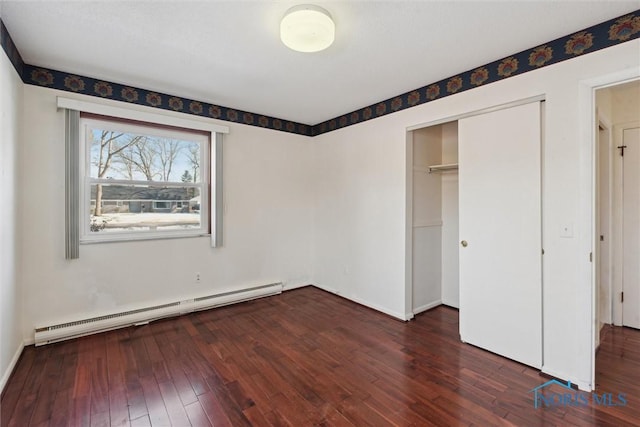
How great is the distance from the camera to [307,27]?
1.84 meters

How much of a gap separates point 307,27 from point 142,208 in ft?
9.03

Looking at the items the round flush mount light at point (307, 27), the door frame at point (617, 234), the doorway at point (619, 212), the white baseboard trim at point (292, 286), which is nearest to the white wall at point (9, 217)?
the round flush mount light at point (307, 27)

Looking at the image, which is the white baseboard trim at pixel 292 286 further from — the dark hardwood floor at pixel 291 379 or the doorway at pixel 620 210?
the doorway at pixel 620 210

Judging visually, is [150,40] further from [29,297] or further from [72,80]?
[29,297]

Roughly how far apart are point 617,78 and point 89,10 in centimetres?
362

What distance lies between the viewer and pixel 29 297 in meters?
2.70

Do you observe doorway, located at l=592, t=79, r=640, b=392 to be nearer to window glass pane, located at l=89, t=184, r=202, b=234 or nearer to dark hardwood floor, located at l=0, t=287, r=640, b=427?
dark hardwood floor, located at l=0, t=287, r=640, b=427

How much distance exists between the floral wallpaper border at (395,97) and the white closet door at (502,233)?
1.19 feet

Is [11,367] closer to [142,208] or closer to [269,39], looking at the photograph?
[142,208]

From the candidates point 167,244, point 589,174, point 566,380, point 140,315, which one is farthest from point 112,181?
point 566,380

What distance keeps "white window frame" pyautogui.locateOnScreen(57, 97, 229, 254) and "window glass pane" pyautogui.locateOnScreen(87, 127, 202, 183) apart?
103 millimetres

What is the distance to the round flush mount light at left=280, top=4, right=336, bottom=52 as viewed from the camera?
1.82 meters

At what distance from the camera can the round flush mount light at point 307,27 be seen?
1.82 m

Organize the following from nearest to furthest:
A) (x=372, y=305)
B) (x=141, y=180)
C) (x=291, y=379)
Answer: (x=291, y=379)
(x=141, y=180)
(x=372, y=305)
